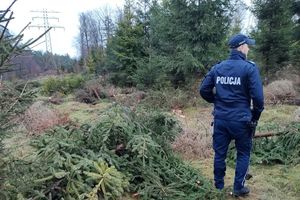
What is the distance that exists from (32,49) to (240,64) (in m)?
2.53

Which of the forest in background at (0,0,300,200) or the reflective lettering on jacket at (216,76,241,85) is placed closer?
the forest in background at (0,0,300,200)

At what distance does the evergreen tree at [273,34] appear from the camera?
16.6 meters

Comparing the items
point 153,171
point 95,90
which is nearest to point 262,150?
point 153,171

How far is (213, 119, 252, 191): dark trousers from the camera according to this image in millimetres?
4762

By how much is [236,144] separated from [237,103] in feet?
1.87

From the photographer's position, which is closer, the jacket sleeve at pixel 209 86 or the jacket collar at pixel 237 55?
the jacket collar at pixel 237 55

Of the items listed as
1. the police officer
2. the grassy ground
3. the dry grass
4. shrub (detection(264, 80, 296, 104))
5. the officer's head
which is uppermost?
the officer's head

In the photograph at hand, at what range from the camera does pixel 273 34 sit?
1650cm

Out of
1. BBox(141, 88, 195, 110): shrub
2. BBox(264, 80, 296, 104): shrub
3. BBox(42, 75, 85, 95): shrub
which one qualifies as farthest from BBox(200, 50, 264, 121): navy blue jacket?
BBox(42, 75, 85, 95): shrub

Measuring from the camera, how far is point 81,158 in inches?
198

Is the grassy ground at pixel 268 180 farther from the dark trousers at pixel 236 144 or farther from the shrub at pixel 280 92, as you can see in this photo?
the shrub at pixel 280 92

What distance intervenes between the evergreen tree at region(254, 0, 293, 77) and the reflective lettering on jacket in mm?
12658

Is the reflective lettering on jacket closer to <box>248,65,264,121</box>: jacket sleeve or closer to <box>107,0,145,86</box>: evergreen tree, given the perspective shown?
<box>248,65,264,121</box>: jacket sleeve

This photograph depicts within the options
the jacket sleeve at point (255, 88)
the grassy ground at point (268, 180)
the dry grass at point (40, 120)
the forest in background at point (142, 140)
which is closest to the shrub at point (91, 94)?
the forest in background at point (142, 140)
